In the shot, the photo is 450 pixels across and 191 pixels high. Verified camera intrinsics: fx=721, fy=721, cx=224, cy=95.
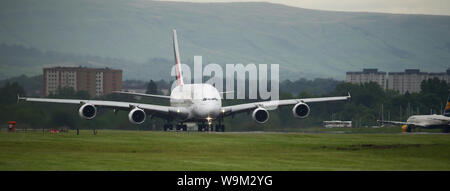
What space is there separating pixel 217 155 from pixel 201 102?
103ft

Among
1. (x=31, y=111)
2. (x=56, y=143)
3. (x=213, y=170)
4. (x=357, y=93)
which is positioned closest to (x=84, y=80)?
(x=357, y=93)

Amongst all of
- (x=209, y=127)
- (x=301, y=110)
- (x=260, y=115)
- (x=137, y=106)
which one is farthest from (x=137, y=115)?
(x=301, y=110)

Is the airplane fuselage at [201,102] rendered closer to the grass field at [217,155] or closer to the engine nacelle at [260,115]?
the engine nacelle at [260,115]

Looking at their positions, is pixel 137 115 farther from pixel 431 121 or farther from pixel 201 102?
pixel 431 121

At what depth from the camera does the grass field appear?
31547mm

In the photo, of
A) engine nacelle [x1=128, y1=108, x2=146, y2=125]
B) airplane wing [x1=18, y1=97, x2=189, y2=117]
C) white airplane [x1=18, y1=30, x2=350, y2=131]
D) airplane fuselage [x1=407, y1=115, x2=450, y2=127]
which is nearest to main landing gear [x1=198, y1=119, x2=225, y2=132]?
white airplane [x1=18, y1=30, x2=350, y2=131]

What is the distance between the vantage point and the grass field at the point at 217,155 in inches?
1242

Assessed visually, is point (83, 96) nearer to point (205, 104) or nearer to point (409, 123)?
point (205, 104)

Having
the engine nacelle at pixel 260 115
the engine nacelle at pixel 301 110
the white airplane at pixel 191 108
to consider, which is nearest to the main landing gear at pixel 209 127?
the white airplane at pixel 191 108

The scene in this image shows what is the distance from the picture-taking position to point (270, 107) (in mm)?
75062

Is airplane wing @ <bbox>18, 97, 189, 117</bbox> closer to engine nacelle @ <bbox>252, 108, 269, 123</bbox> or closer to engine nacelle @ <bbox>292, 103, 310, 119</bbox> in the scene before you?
engine nacelle @ <bbox>252, 108, 269, 123</bbox>

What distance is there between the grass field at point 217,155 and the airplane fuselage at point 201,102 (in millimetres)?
19876

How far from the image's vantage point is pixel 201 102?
69.5 metres
